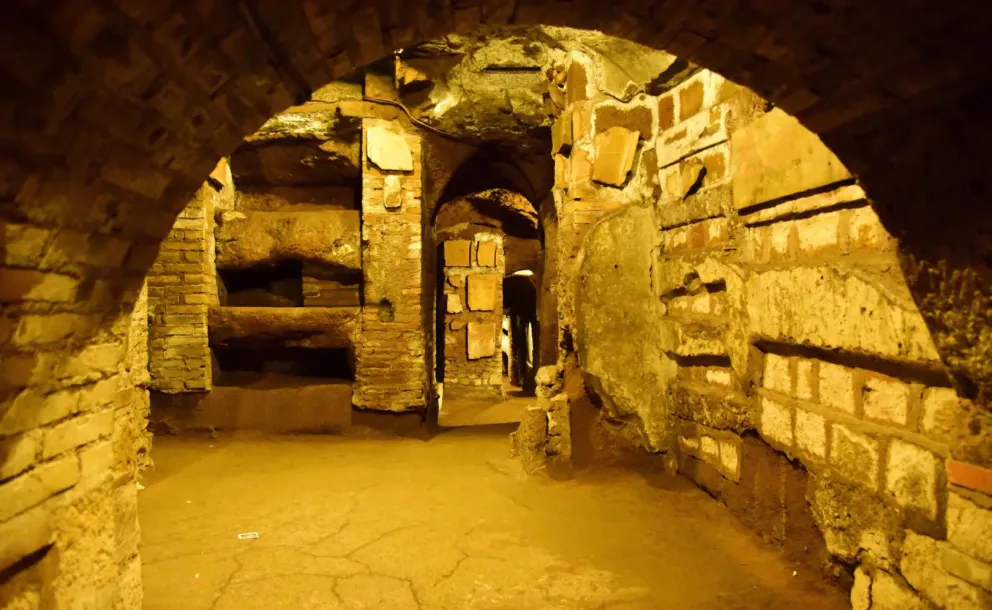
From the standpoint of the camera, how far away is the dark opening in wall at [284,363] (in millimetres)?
5055

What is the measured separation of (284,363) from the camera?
5.13 m

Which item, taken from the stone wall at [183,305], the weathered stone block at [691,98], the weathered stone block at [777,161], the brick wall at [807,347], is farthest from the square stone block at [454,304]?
the weathered stone block at [777,161]

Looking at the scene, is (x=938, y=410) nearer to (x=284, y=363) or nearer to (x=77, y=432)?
(x=77, y=432)

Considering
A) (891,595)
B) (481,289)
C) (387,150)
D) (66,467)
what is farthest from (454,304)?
(66,467)

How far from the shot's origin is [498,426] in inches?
230

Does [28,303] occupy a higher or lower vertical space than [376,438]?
higher

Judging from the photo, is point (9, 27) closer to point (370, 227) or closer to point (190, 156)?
point (190, 156)

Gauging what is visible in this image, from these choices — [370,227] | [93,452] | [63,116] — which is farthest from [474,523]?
[370,227]

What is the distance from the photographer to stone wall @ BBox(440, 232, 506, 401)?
8656mm

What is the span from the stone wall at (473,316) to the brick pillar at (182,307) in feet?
14.4

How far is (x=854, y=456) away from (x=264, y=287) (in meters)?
4.68

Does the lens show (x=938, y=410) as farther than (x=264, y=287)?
No

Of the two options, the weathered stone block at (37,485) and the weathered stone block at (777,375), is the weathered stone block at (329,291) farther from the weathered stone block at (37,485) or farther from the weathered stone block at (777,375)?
the weathered stone block at (37,485)

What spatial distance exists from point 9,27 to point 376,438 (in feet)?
13.7
